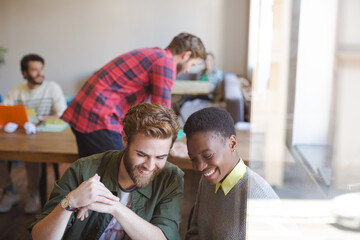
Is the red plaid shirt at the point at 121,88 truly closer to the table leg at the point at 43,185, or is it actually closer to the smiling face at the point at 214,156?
the smiling face at the point at 214,156

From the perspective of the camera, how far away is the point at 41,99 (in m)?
3.31

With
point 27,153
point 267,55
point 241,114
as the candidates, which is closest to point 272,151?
point 267,55

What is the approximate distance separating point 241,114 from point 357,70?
381cm

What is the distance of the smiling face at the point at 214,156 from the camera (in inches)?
41.9

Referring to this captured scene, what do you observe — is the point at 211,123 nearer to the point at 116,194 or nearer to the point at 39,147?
the point at 116,194

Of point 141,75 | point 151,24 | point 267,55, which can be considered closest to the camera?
point 267,55

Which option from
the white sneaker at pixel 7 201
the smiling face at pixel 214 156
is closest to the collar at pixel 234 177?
the smiling face at pixel 214 156

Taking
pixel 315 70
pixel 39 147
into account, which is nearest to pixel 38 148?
pixel 39 147

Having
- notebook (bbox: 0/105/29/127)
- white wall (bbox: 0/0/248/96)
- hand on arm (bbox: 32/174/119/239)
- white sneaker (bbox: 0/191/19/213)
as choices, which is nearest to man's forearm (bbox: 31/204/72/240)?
hand on arm (bbox: 32/174/119/239)

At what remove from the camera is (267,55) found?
75 cm

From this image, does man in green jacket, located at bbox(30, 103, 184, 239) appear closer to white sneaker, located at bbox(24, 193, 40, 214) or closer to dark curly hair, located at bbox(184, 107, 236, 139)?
dark curly hair, located at bbox(184, 107, 236, 139)

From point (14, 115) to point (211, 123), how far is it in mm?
1993

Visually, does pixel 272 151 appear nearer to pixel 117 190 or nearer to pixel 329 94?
pixel 329 94

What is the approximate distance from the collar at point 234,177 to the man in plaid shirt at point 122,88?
2.87 ft
